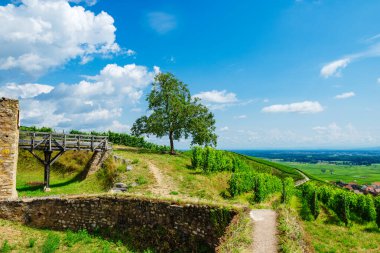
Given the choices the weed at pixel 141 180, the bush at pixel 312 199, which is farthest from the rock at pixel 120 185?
the bush at pixel 312 199

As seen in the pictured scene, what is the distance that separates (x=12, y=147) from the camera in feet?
67.6

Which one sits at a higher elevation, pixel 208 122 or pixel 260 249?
pixel 208 122

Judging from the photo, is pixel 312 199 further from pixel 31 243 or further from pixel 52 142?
pixel 52 142

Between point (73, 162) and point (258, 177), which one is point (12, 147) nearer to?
point (73, 162)

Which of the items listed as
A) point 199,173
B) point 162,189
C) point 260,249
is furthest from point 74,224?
point 199,173

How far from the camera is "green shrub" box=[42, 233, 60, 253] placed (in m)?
14.4

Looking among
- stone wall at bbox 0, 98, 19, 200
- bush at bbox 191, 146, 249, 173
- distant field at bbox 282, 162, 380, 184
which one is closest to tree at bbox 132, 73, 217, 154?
bush at bbox 191, 146, 249, 173

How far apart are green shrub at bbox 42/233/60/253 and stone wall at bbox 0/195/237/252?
1.52 m

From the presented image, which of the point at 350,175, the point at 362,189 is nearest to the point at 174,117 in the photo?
the point at 362,189

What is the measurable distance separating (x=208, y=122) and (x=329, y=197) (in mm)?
20578

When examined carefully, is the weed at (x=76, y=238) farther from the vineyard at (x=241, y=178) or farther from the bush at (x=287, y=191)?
the bush at (x=287, y=191)

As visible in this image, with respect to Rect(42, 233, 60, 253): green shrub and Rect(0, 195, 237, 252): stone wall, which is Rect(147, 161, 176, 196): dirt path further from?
Rect(42, 233, 60, 253): green shrub

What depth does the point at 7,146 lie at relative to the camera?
20.4 meters

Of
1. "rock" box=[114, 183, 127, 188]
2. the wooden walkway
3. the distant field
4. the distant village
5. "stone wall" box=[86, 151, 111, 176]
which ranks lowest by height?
the distant field
